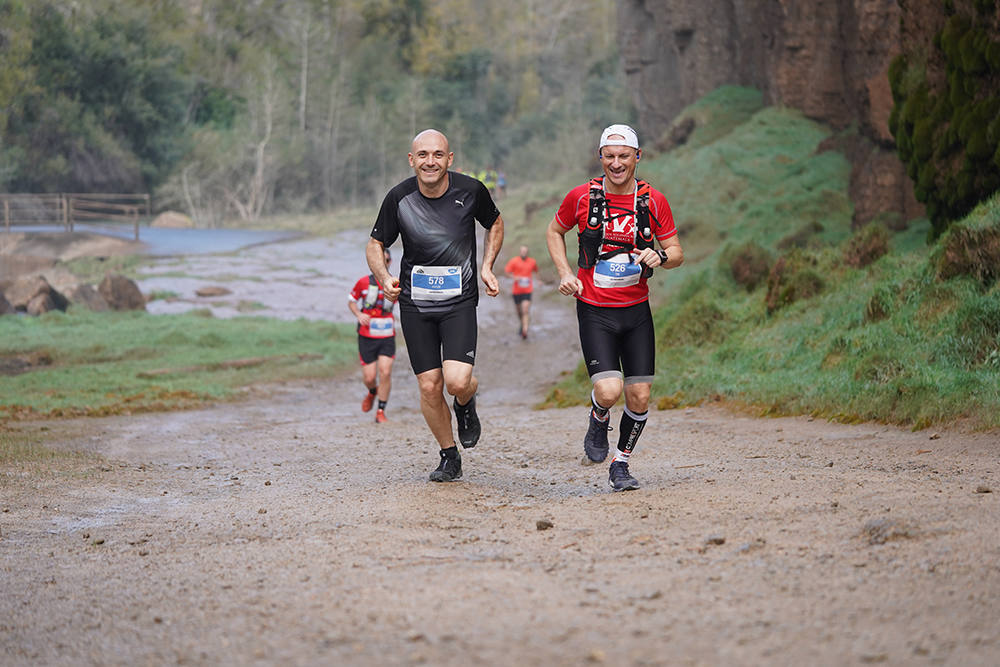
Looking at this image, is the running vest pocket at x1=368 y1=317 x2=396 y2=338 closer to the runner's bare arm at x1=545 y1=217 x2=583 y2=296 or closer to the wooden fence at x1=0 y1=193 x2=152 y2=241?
the runner's bare arm at x1=545 y1=217 x2=583 y2=296

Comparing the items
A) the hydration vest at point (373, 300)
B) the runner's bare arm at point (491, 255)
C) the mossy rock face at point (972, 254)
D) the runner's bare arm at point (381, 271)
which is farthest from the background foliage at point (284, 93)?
the runner's bare arm at point (491, 255)

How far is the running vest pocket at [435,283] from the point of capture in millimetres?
7352

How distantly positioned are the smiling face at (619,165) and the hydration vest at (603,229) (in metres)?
0.08

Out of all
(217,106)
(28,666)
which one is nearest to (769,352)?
(28,666)

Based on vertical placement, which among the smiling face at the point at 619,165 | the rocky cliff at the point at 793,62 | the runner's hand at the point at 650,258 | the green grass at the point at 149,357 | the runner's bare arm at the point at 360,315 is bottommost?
the green grass at the point at 149,357

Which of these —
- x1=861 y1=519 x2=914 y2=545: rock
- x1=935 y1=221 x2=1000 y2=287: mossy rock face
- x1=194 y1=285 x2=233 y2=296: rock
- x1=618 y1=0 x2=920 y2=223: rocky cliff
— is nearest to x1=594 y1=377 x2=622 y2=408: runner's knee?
x1=861 y1=519 x2=914 y2=545: rock

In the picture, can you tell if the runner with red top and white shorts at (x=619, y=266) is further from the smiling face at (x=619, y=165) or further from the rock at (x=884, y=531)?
the rock at (x=884, y=531)

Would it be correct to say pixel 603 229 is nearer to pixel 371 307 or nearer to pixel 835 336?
pixel 835 336

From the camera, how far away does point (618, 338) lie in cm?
735

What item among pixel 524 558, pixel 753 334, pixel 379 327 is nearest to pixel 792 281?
pixel 753 334

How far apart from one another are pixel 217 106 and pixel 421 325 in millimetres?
62258

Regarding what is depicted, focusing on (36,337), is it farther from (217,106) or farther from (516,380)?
(217,106)

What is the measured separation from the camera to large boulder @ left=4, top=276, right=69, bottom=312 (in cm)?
2614

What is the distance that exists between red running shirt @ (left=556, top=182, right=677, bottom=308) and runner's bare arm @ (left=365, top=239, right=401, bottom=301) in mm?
1135
